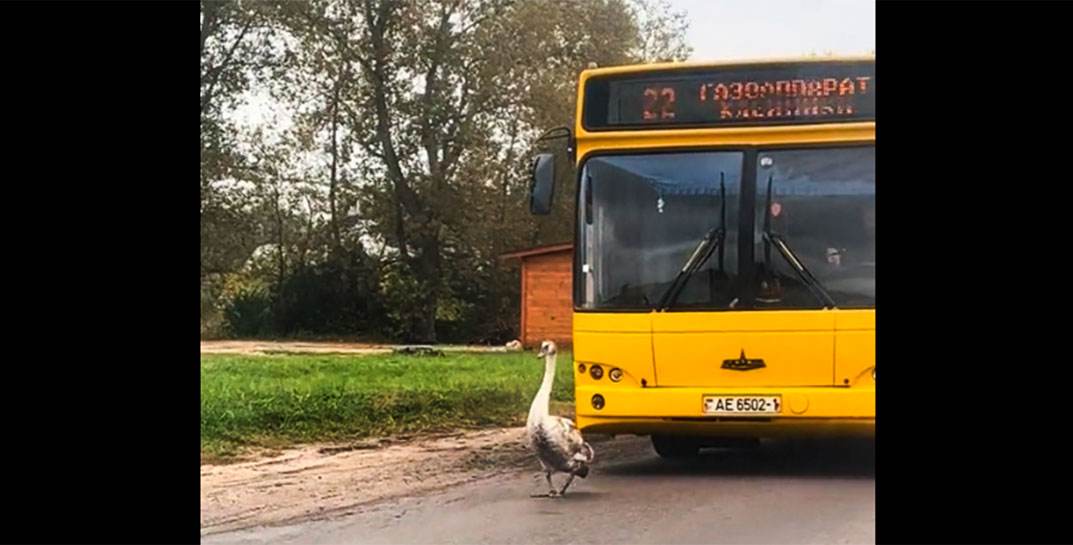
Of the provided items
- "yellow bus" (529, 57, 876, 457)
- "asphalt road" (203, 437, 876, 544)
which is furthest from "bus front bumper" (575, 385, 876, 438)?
"asphalt road" (203, 437, 876, 544)

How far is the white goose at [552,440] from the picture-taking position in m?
4.85

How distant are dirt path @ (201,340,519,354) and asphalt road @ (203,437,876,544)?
0.49 meters

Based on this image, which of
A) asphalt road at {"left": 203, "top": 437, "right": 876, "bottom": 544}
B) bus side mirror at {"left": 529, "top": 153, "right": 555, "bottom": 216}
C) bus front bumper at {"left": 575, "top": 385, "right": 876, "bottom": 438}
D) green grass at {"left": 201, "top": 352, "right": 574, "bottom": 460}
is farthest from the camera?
bus side mirror at {"left": 529, "top": 153, "right": 555, "bottom": 216}

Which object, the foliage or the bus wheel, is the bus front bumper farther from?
the foliage

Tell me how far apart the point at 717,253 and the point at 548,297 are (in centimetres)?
64

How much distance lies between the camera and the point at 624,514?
4.73 metres

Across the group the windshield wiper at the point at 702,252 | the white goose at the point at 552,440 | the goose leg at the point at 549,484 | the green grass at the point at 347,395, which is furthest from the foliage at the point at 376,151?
the windshield wiper at the point at 702,252

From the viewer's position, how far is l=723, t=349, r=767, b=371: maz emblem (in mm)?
5059

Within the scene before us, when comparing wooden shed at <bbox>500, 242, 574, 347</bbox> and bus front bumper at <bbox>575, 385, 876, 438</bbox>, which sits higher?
wooden shed at <bbox>500, 242, 574, 347</bbox>

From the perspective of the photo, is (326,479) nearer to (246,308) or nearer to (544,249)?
(246,308)
